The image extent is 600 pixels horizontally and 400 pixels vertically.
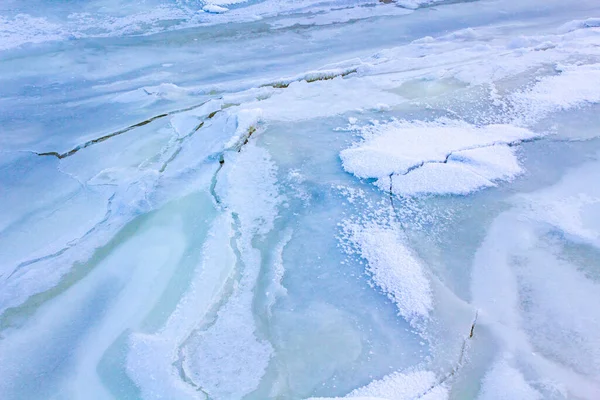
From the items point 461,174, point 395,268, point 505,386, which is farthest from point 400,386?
point 461,174

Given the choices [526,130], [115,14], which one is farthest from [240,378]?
[115,14]

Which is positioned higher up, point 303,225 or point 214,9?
point 214,9

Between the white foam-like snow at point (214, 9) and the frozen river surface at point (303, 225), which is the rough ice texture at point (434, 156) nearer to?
the frozen river surface at point (303, 225)

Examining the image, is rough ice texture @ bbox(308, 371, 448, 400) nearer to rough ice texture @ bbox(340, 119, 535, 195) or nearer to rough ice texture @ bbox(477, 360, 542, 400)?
rough ice texture @ bbox(477, 360, 542, 400)

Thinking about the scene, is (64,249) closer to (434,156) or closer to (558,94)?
(434,156)

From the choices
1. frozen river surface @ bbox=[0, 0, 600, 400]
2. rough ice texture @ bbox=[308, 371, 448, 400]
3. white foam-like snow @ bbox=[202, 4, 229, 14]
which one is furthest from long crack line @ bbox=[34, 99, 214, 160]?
rough ice texture @ bbox=[308, 371, 448, 400]

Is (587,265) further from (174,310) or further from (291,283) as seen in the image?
(174,310)
